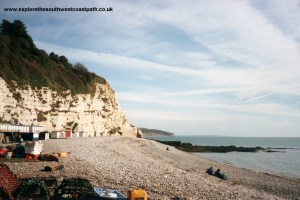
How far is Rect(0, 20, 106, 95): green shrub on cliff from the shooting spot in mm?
53797

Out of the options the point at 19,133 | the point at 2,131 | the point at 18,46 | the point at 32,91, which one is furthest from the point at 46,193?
the point at 18,46

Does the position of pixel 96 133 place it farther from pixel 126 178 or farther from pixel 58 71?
pixel 126 178

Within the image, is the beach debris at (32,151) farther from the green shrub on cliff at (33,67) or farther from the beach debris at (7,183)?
the green shrub on cliff at (33,67)

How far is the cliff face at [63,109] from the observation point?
4709cm

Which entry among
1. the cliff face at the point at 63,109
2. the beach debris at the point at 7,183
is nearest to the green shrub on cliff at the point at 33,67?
the cliff face at the point at 63,109

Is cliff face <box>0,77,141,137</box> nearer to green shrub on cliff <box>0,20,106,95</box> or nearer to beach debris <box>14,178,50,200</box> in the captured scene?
green shrub on cliff <box>0,20,106,95</box>

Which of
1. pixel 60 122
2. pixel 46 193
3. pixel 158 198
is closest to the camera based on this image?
pixel 46 193

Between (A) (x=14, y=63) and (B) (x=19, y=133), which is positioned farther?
(A) (x=14, y=63)

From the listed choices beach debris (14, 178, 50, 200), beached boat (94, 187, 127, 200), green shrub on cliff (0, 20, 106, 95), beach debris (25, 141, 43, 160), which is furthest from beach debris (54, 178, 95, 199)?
green shrub on cliff (0, 20, 106, 95)

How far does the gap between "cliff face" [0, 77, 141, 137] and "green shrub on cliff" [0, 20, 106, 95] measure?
69.6 inches

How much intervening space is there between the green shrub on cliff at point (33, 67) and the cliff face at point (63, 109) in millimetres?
1767

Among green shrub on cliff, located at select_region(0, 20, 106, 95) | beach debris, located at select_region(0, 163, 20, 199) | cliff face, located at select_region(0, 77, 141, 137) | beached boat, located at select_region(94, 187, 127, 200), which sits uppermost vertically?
green shrub on cliff, located at select_region(0, 20, 106, 95)

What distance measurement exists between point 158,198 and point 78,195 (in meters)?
3.72

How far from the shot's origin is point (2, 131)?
36.9m
